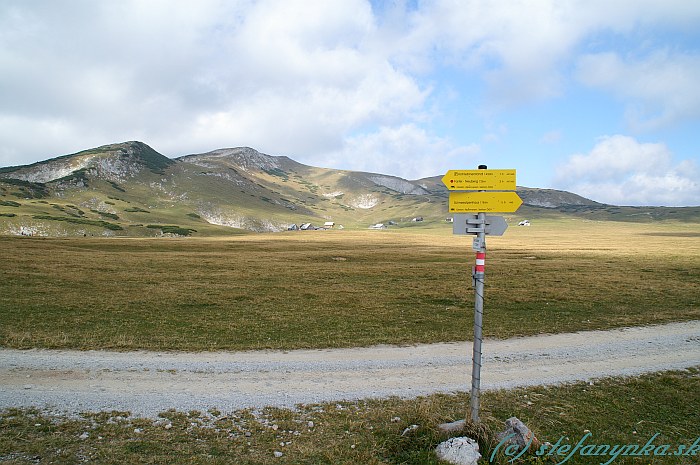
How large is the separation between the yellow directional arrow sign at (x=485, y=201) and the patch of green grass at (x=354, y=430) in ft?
16.9

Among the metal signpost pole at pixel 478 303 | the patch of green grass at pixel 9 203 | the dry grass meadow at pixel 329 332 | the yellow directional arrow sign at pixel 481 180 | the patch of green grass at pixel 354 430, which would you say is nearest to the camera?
the patch of green grass at pixel 354 430

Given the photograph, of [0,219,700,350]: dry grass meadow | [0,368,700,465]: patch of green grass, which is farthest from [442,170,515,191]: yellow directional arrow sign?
[0,219,700,350]: dry grass meadow

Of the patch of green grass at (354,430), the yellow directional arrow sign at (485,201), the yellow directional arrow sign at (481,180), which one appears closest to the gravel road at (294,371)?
the patch of green grass at (354,430)

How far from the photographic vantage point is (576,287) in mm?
39812

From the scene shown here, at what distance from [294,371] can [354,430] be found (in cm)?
554

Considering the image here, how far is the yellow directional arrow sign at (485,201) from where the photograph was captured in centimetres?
927

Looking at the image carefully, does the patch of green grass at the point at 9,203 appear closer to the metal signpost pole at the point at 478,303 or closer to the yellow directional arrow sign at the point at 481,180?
the yellow directional arrow sign at the point at 481,180

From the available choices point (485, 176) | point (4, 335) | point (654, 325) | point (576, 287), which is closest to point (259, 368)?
point (485, 176)

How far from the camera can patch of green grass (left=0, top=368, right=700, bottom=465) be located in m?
9.02

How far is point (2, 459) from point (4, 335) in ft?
48.1

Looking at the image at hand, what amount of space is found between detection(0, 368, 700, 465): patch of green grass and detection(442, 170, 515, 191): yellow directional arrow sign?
18.6 feet

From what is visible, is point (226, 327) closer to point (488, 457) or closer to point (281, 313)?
point (281, 313)

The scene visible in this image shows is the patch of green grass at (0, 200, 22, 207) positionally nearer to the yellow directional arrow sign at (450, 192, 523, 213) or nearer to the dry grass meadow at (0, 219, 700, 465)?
the dry grass meadow at (0, 219, 700, 465)

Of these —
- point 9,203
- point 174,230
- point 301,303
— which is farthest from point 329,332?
point 9,203
